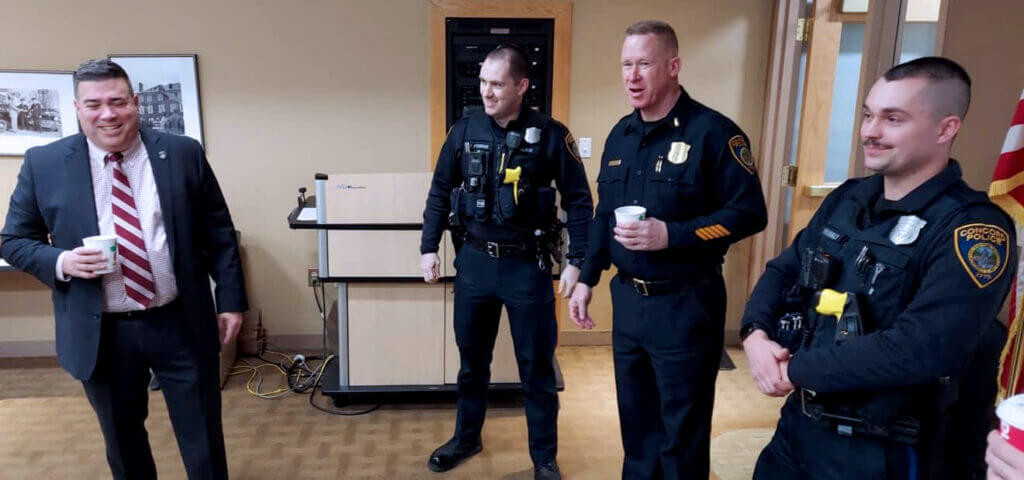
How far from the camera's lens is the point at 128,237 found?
6.32 feet

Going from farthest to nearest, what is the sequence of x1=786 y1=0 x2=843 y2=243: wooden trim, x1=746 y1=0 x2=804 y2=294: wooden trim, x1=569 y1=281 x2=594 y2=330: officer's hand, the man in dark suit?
x1=746 y1=0 x2=804 y2=294: wooden trim, x1=786 y1=0 x2=843 y2=243: wooden trim, x1=569 y1=281 x2=594 y2=330: officer's hand, the man in dark suit

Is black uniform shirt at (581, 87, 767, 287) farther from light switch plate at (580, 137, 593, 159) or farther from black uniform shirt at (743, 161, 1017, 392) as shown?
light switch plate at (580, 137, 593, 159)

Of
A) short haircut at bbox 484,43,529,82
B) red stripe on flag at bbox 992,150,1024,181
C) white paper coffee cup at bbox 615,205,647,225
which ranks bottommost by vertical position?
white paper coffee cup at bbox 615,205,647,225

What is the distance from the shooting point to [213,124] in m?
3.69

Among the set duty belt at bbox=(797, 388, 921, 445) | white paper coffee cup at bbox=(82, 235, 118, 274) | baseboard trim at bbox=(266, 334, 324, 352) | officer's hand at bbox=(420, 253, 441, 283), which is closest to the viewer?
duty belt at bbox=(797, 388, 921, 445)

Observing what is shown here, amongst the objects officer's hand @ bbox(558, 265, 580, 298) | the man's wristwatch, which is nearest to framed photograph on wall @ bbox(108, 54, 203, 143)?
officer's hand @ bbox(558, 265, 580, 298)

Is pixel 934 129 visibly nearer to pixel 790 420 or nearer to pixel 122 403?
pixel 790 420

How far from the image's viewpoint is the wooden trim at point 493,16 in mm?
3619

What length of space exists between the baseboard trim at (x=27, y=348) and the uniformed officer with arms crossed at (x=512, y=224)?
2.73 metres

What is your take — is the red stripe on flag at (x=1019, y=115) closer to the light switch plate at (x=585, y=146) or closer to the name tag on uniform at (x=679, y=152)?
the name tag on uniform at (x=679, y=152)

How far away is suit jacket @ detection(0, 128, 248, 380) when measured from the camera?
1886mm

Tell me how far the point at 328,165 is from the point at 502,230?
1.72 meters

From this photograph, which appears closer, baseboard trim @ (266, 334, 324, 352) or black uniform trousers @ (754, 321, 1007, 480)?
black uniform trousers @ (754, 321, 1007, 480)

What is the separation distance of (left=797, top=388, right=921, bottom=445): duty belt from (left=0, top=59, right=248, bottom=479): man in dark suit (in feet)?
5.66
